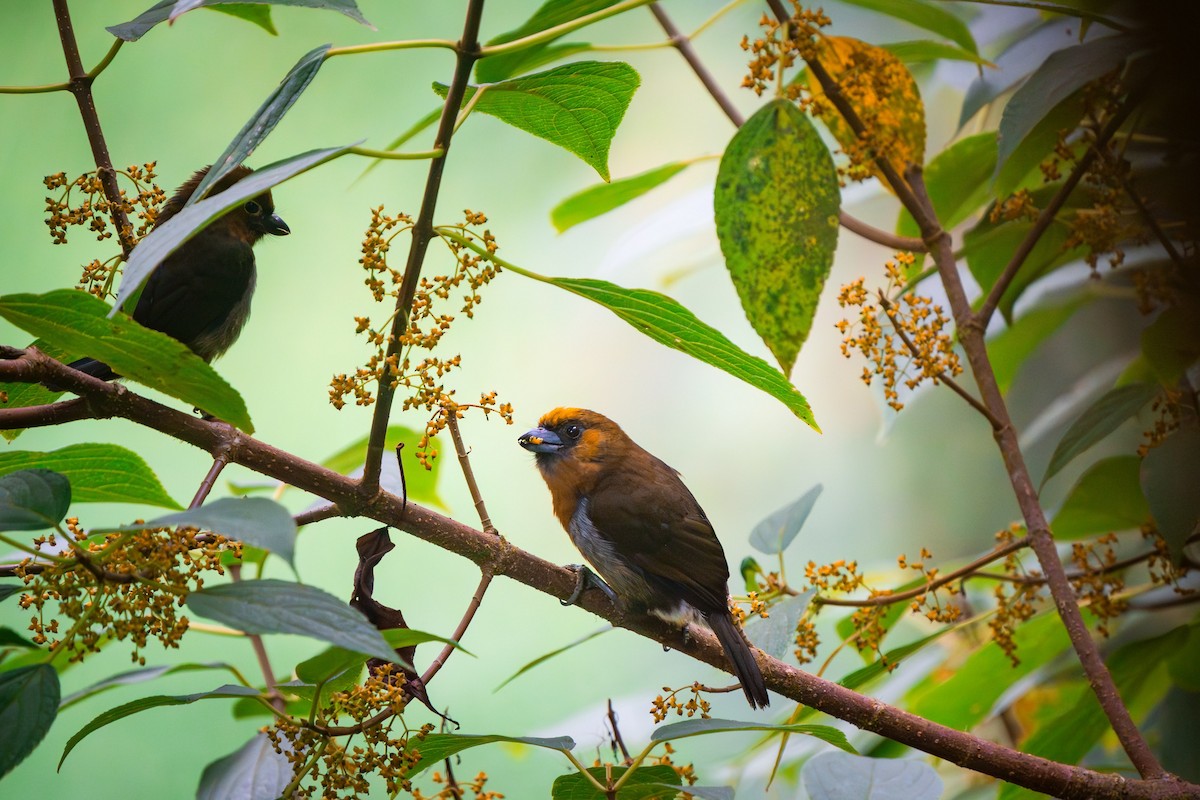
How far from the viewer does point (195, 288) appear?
1.23 meters

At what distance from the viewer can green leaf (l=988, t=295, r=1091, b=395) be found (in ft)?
4.90

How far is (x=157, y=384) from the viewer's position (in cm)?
69

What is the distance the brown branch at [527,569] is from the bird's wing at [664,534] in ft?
0.85

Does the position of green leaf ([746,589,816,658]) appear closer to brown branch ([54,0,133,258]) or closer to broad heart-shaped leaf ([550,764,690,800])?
broad heart-shaped leaf ([550,764,690,800])

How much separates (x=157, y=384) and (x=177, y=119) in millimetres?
1871

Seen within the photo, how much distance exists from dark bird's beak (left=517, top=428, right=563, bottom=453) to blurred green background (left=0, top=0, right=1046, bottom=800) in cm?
64

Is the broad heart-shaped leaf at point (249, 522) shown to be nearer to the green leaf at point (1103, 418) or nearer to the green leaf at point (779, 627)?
the green leaf at point (779, 627)

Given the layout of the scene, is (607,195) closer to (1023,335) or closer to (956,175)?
(956,175)

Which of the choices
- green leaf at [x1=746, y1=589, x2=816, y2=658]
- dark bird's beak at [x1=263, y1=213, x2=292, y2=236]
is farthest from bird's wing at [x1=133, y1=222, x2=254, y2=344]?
green leaf at [x1=746, y1=589, x2=816, y2=658]

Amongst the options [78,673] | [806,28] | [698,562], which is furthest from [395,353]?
[78,673]

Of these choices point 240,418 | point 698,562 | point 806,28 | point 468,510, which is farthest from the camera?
point 468,510

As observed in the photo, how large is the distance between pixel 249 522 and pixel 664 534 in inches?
35.2

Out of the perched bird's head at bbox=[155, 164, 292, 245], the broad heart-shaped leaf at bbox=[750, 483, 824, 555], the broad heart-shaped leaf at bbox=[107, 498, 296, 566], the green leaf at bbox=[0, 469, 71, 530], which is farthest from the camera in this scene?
the perched bird's head at bbox=[155, 164, 292, 245]

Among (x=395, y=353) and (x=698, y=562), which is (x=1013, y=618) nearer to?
(x=698, y=562)
